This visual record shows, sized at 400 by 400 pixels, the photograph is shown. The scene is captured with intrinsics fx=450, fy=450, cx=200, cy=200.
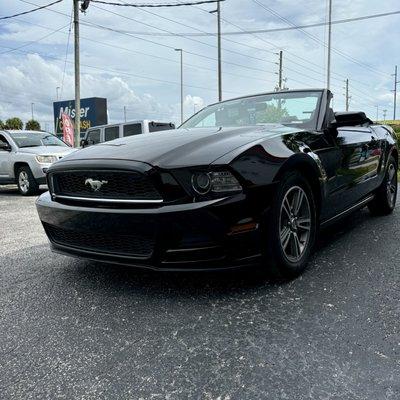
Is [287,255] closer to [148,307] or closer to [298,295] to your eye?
[298,295]

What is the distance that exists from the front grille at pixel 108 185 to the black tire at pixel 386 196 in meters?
3.52

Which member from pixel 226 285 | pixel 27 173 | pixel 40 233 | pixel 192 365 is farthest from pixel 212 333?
pixel 27 173

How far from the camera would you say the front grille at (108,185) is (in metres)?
2.64

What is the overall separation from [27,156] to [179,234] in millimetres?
8237

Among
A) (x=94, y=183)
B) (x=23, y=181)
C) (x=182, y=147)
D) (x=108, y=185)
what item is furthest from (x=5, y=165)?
(x=182, y=147)

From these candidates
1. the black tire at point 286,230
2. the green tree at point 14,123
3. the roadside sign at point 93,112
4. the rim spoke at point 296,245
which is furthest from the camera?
the green tree at point 14,123

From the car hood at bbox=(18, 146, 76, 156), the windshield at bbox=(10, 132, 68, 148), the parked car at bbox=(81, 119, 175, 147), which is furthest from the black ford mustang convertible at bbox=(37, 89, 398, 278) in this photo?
the parked car at bbox=(81, 119, 175, 147)

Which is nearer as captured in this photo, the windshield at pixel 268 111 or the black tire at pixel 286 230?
the black tire at pixel 286 230

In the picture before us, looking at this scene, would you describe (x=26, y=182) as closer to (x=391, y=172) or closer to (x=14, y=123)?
(x=391, y=172)

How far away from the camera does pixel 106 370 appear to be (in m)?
1.99

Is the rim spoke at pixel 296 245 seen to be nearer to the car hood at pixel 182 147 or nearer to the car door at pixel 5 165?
the car hood at pixel 182 147

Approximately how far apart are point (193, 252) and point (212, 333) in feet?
1.61

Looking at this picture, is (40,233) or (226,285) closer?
(226,285)

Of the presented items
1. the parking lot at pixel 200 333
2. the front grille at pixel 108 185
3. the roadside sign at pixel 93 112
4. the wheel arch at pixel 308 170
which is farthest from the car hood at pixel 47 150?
the roadside sign at pixel 93 112
